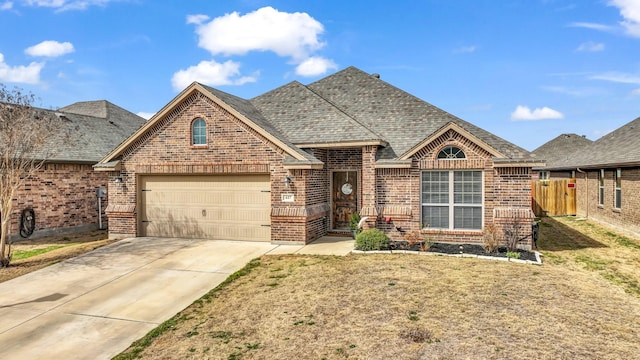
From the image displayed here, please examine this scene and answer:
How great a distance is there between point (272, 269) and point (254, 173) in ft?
14.2

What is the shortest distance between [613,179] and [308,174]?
14720 mm

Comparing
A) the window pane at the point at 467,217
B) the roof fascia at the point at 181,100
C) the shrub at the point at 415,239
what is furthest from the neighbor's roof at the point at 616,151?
the roof fascia at the point at 181,100

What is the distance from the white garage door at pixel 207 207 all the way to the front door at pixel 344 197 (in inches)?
120

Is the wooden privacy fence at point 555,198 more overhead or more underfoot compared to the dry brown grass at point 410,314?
more overhead

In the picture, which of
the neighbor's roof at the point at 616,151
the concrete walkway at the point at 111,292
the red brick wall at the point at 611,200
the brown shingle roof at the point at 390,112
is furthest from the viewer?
the neighbor's roof at the point at 616,151

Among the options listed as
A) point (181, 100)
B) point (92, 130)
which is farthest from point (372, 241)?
point (92, 130)

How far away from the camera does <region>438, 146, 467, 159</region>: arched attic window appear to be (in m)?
12.3

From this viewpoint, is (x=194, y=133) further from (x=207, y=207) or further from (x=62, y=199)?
(x=62, y=199)

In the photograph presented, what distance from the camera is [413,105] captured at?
15.9m

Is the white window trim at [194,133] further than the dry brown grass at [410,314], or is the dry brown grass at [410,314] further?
the white window trim at [194,133]

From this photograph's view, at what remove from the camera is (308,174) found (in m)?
13.0

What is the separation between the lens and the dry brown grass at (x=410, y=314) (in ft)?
18.6

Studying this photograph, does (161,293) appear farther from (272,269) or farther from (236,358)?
(236,358)

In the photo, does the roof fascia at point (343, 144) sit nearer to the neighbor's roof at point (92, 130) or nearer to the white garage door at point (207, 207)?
the white garage door at point (207, 207)
